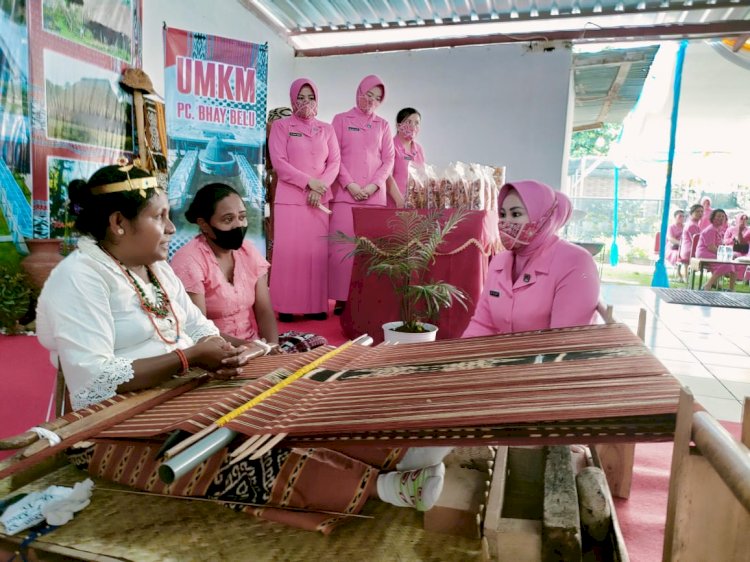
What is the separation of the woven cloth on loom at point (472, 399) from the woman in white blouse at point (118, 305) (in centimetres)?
17

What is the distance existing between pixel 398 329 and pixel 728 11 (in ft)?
18.0

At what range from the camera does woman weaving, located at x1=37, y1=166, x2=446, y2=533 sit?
49.1 inches

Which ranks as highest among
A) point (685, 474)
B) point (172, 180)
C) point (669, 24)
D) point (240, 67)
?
point (669, 24)

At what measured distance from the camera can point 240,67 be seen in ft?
15.1

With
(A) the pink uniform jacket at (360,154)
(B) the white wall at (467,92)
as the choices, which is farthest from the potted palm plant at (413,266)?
(B) the white wall at (467,92)

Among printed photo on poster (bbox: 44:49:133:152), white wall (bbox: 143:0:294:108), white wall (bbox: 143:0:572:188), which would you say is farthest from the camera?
white wall (bbox: 143:0:572:188)

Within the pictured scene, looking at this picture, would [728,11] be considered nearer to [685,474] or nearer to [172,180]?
[172,180]

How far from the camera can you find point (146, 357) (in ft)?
4.89

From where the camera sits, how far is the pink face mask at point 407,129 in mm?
5543

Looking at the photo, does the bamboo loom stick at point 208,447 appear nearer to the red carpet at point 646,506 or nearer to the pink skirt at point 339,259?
the red carpet at point 646,506

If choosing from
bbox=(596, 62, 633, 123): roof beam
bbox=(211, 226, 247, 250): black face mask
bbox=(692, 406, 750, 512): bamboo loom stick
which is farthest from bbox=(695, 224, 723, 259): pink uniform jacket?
bbox=(692, 406, 750, 512): bamboo loom stick

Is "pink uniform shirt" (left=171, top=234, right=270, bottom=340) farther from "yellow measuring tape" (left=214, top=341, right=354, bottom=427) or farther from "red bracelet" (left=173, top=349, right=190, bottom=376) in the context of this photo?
"yellow measuring tape" (left=214, top=341, right=354, bottom=427)

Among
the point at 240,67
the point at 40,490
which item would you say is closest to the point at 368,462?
the point at 40,490

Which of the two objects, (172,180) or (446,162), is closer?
(172,180)
